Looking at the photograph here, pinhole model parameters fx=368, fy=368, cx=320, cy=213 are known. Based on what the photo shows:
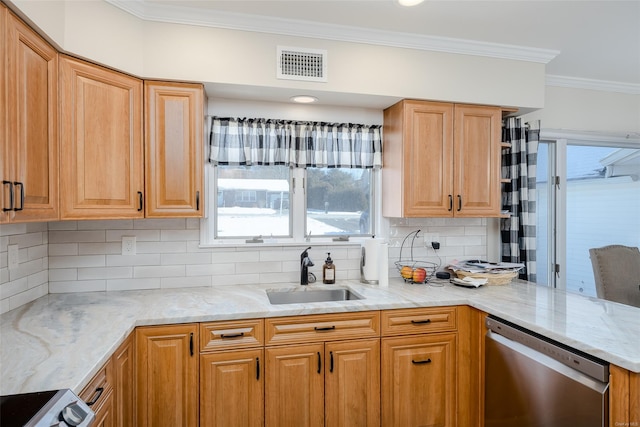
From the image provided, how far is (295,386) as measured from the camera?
1.99 m

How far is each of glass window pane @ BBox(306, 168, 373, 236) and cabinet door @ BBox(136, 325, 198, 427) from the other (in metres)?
1.18

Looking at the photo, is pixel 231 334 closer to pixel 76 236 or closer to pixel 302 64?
pixel 76 236

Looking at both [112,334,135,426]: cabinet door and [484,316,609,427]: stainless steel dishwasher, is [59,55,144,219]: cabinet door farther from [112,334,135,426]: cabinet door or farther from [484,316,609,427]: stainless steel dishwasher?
[484,316,609,427]: stainless steel dishwasher

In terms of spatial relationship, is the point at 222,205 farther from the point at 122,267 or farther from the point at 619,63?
the point at 619,63

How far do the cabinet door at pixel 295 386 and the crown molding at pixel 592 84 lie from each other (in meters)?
2.92

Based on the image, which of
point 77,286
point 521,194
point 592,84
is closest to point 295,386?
point 77,286

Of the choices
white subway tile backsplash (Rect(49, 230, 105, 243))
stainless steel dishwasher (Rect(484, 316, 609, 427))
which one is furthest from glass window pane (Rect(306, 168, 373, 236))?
white subway tile backsplash (Rect(49, 230, 105, 243))

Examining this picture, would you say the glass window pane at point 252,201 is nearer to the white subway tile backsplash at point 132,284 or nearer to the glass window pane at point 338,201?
the glass window pane at point 338,201

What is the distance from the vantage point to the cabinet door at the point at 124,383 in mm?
1541

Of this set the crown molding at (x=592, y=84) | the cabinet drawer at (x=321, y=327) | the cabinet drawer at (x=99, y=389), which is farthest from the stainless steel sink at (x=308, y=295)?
the crown molding at (x=592, y=84)

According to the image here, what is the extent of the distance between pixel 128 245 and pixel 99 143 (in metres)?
0.72

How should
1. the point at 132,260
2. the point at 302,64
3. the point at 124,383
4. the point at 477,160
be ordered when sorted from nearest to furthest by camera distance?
the point at 124,383
the point at 302,64
the point at 132,260
the point at 477,160

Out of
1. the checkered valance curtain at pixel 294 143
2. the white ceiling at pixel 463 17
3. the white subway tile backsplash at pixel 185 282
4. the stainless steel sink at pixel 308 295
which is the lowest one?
the stainless steel sink at pixel 308 295

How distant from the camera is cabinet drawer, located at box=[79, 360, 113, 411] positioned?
124 cm
